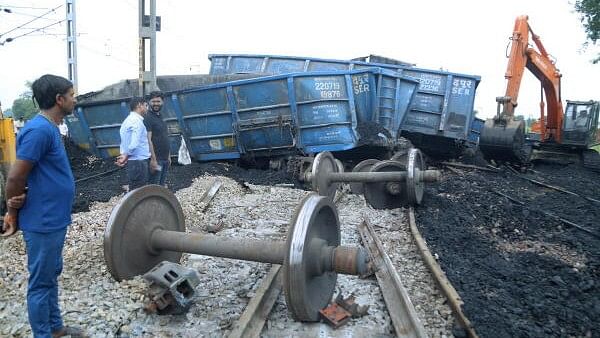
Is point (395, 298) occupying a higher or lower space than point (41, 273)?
lower

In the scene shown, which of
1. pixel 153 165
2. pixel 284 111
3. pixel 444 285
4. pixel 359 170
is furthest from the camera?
pixel 284 111

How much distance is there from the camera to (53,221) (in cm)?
252

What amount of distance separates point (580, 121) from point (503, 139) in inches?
176

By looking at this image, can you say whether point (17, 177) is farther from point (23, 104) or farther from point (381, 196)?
point (23, 104)

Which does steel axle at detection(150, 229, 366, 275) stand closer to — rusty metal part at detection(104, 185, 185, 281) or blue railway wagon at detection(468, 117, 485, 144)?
rusty metal part at detection(104, 185, 185, 281)

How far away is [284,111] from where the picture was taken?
8820mm

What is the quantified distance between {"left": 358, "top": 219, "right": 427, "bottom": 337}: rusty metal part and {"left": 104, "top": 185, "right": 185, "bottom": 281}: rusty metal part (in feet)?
5.81

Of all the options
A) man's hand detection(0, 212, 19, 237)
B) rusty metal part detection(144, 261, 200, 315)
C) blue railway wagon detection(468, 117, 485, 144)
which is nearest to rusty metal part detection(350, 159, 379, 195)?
rusty metal part detection(144, 261, 200, 315)

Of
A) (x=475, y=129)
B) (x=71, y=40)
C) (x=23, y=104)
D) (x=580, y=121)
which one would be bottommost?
(x=23, y=104)

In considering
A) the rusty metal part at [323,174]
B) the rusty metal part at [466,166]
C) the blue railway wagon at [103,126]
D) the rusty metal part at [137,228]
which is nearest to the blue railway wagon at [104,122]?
the blue railway wagon at [103,126]

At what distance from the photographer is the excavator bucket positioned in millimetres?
11922

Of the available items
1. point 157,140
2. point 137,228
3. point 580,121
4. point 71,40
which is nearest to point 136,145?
point 157,140

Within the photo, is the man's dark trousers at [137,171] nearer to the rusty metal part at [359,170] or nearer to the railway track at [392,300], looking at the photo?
the railway track at [392,300]

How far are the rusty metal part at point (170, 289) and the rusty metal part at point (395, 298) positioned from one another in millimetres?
1460
